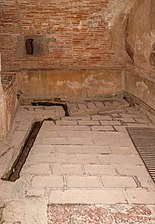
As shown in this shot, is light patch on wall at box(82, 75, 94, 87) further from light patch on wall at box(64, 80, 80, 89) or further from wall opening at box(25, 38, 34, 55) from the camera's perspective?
wall opening at box(25, 38, 34, 55)

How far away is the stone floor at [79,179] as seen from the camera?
269 cm

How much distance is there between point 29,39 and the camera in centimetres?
723

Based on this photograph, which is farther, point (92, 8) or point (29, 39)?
point (29, 39)

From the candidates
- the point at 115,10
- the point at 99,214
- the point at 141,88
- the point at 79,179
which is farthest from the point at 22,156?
the point at 115,10

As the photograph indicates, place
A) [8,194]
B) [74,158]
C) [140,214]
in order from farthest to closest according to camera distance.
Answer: [74,158] < [8,194] < [140,214]

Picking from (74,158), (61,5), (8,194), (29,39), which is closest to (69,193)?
(8,194)

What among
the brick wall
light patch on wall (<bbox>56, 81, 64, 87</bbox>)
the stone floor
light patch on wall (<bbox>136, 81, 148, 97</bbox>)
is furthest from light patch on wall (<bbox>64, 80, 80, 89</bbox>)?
the stone floor

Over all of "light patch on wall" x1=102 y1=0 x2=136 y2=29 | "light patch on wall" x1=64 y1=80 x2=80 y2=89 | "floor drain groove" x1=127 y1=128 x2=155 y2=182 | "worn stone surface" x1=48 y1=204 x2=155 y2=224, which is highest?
"light patch on wall" x1=102 y1=0 x2=136 y2=29

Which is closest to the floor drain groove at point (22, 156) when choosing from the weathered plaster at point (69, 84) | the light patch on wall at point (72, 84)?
the weathered plaster at point (69, 84)

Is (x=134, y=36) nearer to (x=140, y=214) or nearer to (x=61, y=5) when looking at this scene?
(x=61, y=5)

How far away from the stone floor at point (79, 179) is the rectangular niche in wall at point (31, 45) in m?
2.25

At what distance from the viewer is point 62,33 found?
6.91 meters

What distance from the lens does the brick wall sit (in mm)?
6305

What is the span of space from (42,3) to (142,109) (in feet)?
10.6
